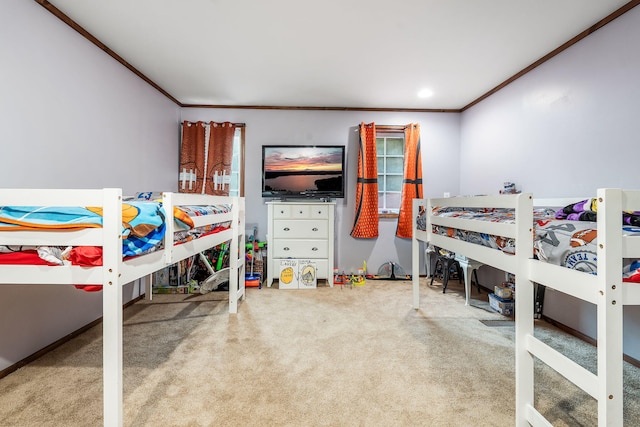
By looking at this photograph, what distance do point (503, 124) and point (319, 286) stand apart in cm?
262

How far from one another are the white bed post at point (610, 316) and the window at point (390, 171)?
3.11 meters

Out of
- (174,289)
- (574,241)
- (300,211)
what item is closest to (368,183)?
(300,211)

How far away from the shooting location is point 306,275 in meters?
3.45

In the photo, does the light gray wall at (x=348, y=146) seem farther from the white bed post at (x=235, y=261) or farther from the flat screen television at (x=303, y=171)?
the white bed post at (x=235, y=261)

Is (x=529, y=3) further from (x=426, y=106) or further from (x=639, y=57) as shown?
(x=426, y=106)

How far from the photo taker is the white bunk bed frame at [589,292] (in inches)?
36.1

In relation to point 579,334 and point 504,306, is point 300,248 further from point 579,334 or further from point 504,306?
point 579,334

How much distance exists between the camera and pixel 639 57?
1844 mm

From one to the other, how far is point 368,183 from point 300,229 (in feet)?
3.39

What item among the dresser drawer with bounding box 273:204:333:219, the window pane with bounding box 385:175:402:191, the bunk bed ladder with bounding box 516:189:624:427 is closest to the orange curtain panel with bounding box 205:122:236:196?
the dresser drawer with bounding box 273:204:333:219

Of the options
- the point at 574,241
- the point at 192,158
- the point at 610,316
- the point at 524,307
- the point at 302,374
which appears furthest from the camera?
the point at 192,158

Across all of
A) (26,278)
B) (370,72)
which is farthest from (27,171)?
(370,72)

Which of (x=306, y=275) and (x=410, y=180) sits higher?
(x=410, y=180)

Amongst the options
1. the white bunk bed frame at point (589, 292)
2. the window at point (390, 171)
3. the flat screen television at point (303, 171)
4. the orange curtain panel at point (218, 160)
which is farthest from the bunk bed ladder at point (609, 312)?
the orange curtain panel at point (218, 160)
